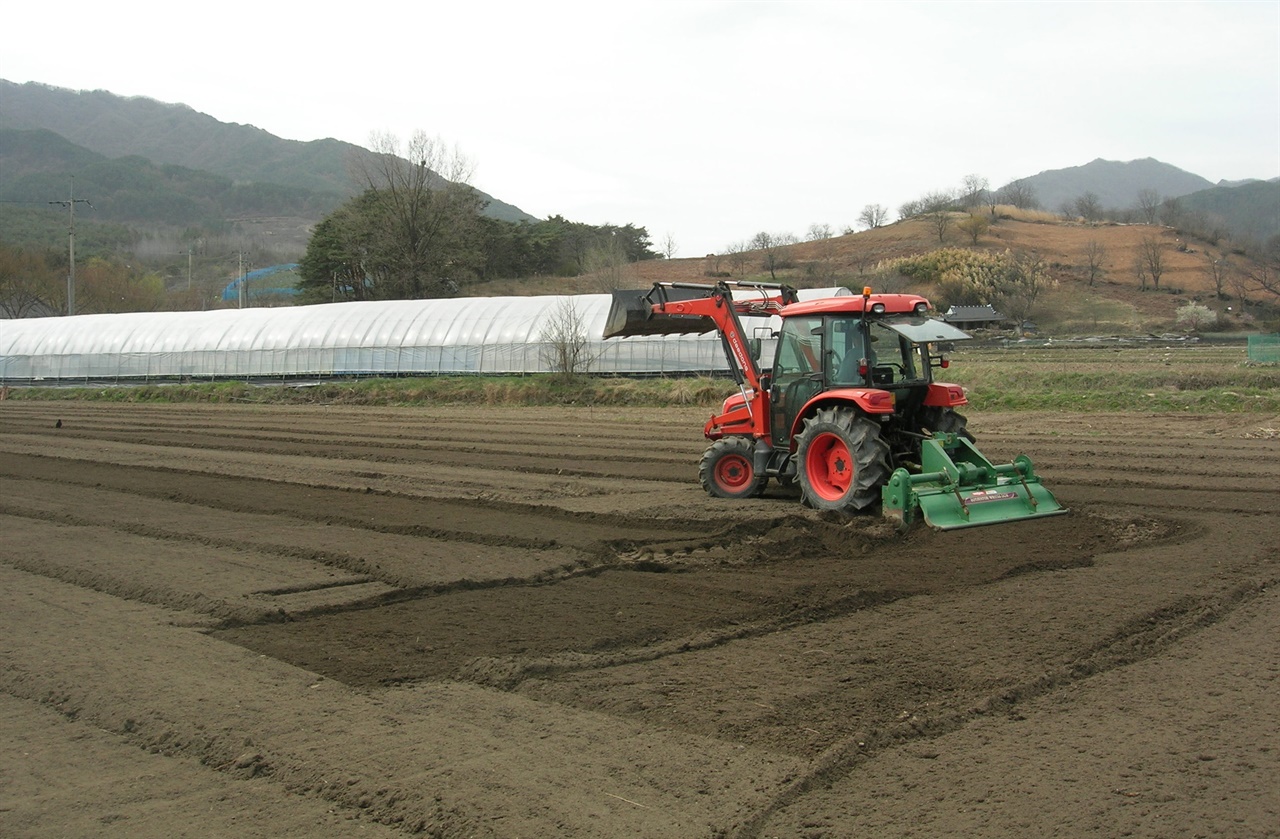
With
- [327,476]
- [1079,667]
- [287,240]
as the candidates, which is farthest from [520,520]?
[287,240]

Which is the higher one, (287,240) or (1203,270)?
(287,240)

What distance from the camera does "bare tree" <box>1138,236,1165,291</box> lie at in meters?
70.8

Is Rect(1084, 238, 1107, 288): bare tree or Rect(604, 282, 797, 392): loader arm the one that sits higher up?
Rect(1084, 238, 1107, 288): bare tree

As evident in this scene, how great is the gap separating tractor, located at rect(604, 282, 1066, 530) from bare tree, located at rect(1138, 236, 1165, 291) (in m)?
66.2

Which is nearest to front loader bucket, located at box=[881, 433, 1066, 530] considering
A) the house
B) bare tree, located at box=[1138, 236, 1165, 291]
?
the house

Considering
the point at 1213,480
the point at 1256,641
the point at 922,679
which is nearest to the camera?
the point at 922,679

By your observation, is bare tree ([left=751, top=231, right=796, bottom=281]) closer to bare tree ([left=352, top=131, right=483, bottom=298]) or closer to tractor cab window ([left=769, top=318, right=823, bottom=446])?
bare tree ([left=352, top=131, right=483, bottom=298])

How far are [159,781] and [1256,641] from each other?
594 centimetres

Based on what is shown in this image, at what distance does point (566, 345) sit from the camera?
106ft

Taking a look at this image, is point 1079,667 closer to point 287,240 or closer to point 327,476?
point 327,476

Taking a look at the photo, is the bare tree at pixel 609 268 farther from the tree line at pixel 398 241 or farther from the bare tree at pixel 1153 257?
the bare tree at pixel 1153 257

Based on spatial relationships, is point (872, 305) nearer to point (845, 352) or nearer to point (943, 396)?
point (845, 352)

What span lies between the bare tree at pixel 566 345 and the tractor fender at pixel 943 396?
21.7 meters

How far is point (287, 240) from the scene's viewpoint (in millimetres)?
178125
